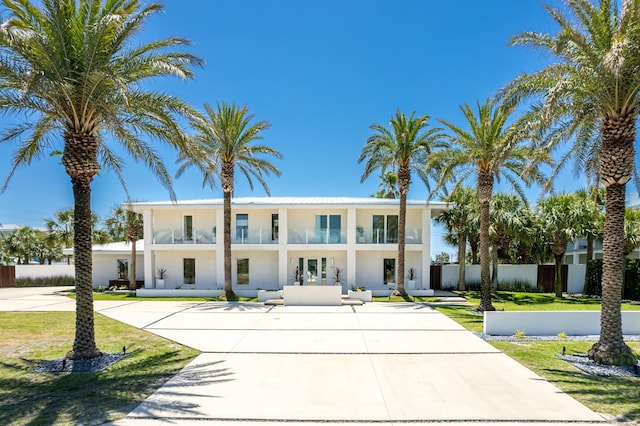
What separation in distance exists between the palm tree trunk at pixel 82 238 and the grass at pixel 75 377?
99 centimetres

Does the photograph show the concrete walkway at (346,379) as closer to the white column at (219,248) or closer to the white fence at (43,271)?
the white column at (219,248)

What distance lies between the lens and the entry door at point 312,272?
24.5m

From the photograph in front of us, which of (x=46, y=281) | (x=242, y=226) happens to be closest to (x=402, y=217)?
(x=242, y=226)

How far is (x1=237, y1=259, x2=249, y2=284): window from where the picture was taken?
24859 mm

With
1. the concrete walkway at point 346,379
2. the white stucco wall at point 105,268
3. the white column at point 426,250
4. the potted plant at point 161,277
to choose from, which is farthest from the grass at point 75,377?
the white column at point 426,250

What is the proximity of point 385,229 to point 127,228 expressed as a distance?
1731 centimetres

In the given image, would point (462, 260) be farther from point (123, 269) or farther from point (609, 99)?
point (123, 269)

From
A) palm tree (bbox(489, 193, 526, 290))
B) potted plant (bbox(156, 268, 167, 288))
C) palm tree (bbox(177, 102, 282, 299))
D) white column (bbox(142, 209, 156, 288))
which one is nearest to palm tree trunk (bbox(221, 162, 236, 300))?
palm tree (bbox(177, 102, 282, 299))

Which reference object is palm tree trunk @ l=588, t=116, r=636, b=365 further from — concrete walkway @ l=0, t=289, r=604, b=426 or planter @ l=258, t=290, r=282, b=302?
planter @ l=258, t=290, r=282, b=302

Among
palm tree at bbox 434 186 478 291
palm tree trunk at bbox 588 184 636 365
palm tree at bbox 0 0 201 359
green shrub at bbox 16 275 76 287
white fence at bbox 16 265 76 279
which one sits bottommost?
green shrub at bbox 16 275 76 287

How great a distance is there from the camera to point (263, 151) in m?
21.4

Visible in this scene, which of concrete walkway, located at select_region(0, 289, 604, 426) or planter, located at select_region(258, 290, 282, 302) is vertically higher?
concrete walkway, located at select_region(0, 289, 604, 426)

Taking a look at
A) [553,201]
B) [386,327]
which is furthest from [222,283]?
[553,201]

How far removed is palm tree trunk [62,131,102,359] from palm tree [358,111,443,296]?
15.3 meters
